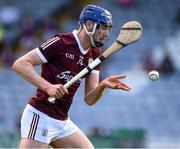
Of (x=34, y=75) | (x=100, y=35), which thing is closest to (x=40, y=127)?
(x=34, y=75)

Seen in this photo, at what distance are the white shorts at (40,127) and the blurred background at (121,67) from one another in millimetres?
5782

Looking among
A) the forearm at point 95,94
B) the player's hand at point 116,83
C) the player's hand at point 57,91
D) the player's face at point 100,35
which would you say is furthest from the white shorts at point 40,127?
the player's face at point 100,35

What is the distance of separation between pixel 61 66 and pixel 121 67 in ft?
32.3

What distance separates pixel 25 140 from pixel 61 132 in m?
0.36

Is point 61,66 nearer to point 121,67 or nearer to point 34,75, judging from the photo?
point 34,75

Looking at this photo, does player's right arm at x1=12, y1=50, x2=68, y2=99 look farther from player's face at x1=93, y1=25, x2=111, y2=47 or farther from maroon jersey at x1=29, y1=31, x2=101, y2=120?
player's face at x1=93, y1=25, x2=111, y2=47

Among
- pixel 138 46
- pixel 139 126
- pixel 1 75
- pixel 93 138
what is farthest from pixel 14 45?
pixel 93 138

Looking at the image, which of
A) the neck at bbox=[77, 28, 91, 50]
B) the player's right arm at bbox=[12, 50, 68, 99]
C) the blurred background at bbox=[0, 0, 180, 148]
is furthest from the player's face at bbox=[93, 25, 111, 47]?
the blurred background at bbox=[0, 0, 180, 148]

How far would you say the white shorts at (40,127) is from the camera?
7148 mm

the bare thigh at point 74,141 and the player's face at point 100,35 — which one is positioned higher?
the player's face at point 100,35

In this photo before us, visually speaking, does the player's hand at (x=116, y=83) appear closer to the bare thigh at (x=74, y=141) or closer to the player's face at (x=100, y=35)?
the player's face at (x=100, y=35)

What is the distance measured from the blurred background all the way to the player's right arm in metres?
6.21

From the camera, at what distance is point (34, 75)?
271 inches

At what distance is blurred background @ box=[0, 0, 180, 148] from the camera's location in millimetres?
15508
